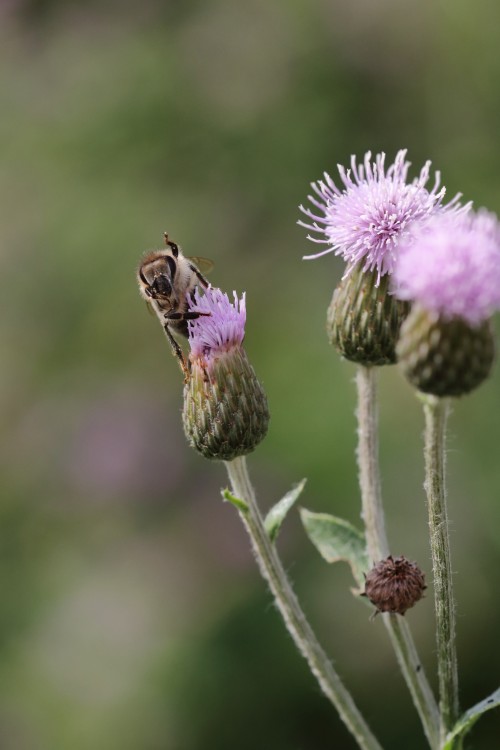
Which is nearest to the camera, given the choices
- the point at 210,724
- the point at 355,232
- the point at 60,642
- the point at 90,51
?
the point at 355,232

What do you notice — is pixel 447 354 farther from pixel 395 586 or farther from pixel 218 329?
pixel 218 329

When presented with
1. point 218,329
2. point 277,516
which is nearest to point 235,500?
point 277,516

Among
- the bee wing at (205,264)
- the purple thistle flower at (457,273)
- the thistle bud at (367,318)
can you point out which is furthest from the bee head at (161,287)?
the purple thistle flower at (457,273)

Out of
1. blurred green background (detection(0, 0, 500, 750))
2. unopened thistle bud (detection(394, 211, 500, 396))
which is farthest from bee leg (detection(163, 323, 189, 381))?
blurred green background (detection(0, 0, 500, 750))

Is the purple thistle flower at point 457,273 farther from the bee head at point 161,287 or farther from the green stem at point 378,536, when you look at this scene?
the bee head at point 161,287

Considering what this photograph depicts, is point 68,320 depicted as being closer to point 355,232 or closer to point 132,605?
point 132,605

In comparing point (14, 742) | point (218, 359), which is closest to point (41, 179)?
point (14, 742)

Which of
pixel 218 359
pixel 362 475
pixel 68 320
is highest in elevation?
pixel 68 320
